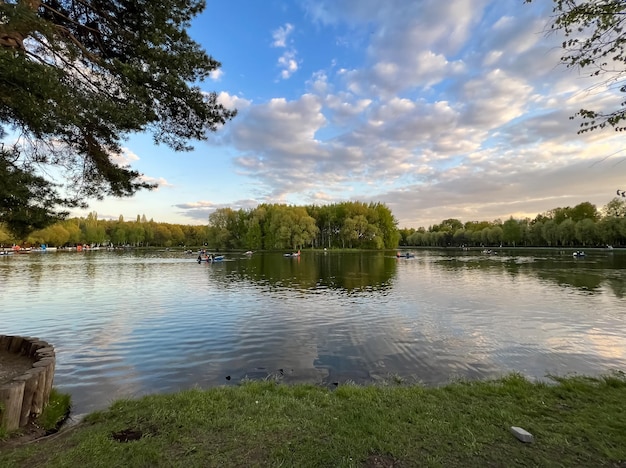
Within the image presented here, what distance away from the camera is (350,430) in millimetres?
5246

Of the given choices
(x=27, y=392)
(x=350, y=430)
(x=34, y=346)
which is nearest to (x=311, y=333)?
(x=34, y=346)

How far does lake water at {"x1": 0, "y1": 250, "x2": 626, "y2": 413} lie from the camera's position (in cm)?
1002

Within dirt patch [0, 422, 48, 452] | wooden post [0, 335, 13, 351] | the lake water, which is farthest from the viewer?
the lake water

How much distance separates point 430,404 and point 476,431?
47.6 inches

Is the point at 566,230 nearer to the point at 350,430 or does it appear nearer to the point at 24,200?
the point at 350,430

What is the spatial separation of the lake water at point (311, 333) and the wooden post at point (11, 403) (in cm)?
202

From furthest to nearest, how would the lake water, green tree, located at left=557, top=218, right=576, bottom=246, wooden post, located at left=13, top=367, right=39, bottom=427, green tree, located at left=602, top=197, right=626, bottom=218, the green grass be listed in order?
1. green tree, located at left=557, top=218, right=576, bottom=246
2. green tree, located at left=602, top=197, right=626, bottom=218
3. the lake water
4. wooden post, located at left=13, top=367, right=39, bottom=427
5. the green grass

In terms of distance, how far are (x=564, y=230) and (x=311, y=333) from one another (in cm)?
13194

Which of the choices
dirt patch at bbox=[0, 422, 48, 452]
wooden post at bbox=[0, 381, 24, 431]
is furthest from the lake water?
wooden post at bbox=[0, 381, 24, 431]

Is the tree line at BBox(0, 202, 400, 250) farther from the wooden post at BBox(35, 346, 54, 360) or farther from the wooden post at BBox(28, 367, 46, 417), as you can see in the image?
the wooden post at BBox(28, 367, 46, 417)

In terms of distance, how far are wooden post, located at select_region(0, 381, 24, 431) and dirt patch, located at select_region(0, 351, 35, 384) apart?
4.29ft

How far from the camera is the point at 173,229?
625 feet

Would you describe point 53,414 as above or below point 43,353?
below

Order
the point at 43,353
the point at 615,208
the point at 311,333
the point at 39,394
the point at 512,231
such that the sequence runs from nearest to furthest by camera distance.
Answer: the point at 39,394 < the point at 43,353 < the point at 311,333 < the point at 615,208 < the point at 512,231
